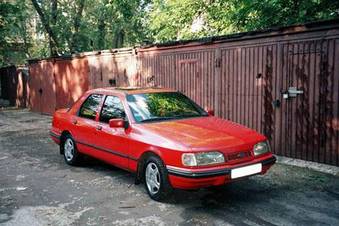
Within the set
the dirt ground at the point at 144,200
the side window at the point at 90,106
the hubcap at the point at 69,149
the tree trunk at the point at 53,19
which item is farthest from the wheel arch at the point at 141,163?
the tree trunk at the point at 53,19

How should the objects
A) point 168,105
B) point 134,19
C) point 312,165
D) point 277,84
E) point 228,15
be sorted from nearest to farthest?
point 168,105
point 312,165
point 277,84
point 228,15
point 134,19

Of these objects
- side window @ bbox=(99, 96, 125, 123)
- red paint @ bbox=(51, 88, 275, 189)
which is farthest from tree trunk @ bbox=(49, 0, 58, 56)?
side window @ bbox=(99, 96, 125, 123)

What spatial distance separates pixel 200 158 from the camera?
4.95m

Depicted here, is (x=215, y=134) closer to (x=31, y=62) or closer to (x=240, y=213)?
(x=240, y=213)

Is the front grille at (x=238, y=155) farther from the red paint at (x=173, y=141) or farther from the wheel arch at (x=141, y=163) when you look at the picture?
the wheel arch at (x=141, y=163)

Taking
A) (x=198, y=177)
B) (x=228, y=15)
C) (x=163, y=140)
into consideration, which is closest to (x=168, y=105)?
(x=163, y=140)

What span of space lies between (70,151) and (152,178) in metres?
2.95

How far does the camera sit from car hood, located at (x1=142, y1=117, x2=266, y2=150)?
5.09 m

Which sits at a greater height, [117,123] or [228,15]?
[228,15]

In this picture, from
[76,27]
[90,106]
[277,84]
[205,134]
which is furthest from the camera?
[76,27]

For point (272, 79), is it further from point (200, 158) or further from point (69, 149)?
point (69, 149)

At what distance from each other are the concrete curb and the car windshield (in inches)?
91.1

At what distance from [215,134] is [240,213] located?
1106mm

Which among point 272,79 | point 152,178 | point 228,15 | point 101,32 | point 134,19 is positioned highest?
point 134,19
